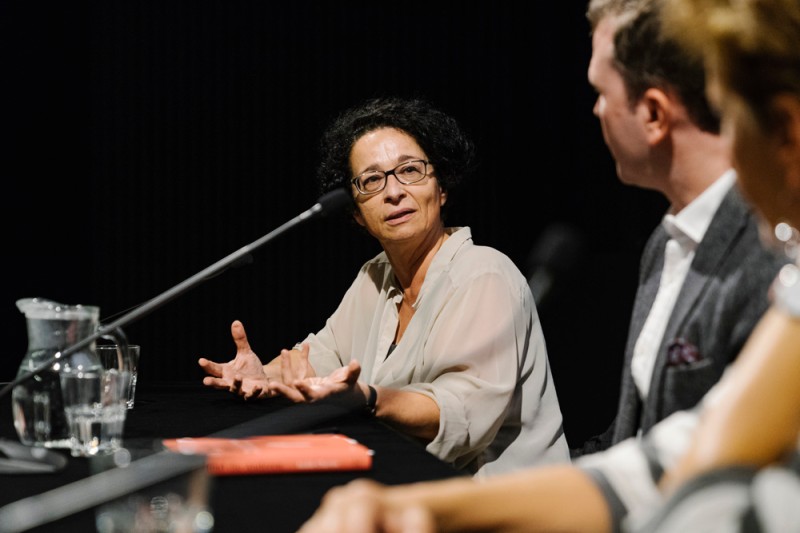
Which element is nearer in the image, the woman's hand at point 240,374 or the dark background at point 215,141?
the woman's hand at point 240,374

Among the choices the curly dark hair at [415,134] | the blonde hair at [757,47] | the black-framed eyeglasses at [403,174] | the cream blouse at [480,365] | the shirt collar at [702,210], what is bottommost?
the cream blouse at [480,365]

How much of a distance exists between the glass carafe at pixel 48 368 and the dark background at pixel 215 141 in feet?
9.34

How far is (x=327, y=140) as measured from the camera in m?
2.77

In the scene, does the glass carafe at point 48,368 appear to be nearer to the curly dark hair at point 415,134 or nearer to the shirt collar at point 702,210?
the shirt collar at point 702,210

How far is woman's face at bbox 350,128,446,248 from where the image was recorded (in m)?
2.47

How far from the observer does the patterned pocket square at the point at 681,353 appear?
3.90 feet

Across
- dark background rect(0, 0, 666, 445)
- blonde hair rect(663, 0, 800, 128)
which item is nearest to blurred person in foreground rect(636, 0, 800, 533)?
blonde hair rect(663, 0, 800, 128)

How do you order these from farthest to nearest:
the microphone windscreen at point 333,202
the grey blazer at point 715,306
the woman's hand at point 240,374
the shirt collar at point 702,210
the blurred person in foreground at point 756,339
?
1. the woman's hand at point 240,374
2. the microphone windscreen at point 333,202
3. the shirt collar at point 702,210
4. the grey blazer at point 715,306
5. the blurred person in foreground at point 756,339

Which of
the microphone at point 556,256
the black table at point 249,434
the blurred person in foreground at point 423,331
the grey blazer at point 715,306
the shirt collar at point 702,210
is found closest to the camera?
the black table at point 249,434

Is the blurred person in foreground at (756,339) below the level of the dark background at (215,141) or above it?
below

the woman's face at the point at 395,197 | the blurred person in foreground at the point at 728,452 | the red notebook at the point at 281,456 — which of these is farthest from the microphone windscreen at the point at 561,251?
the woman's face at the point at 395,197

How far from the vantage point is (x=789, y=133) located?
667mm

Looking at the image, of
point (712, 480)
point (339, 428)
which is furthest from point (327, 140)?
point (712, 480)

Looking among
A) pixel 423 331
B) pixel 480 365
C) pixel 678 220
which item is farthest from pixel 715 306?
pixel 423 331
